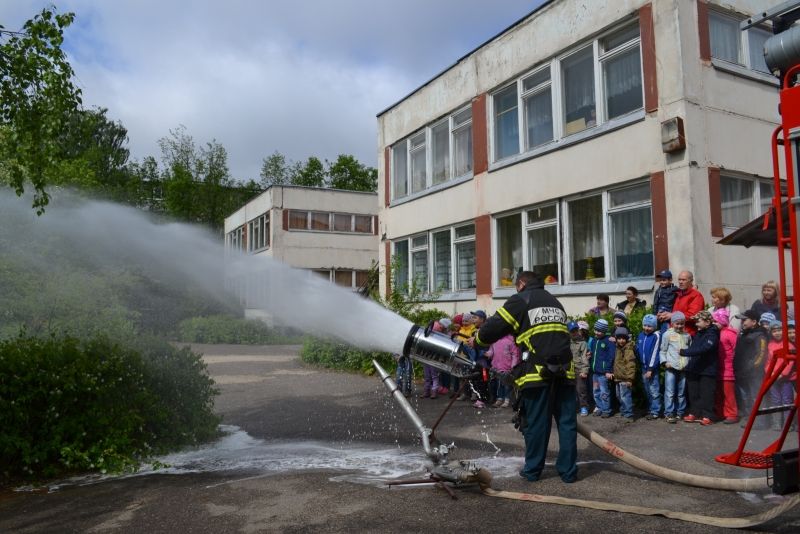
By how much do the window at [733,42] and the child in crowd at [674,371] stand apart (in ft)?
17.6

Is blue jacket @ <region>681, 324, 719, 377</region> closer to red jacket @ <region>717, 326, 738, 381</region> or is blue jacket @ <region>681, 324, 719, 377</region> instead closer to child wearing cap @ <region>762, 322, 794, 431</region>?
red jacket @ <region>717, 326, 738, 381</region>

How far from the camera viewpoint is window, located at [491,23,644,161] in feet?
38.8

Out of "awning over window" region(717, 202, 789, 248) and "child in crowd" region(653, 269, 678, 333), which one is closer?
"awning over window" region(717, 202, 789, 248)

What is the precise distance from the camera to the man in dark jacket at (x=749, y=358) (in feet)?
26.9

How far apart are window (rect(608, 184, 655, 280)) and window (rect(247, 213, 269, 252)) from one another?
24.5m

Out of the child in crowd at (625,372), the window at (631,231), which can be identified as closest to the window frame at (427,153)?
the window at (631,231)

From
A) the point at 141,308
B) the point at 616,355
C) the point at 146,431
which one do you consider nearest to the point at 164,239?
the point at 146,431

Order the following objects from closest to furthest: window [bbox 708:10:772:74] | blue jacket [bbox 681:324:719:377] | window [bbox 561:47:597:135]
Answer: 1. blue jacket [bbox 681:324:719:377]
2. window [bbox 708:10:772:74]
3. window [bbox 561:47:597:135]

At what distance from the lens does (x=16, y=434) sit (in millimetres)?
6605

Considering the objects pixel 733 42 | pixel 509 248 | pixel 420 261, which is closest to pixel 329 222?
pixel 420 261

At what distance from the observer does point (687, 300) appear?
948 cm

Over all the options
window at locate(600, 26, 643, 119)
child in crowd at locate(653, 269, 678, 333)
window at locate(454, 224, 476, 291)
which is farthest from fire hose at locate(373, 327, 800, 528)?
window at locate(454, 224, 476, 291)

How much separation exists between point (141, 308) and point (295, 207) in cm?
1380

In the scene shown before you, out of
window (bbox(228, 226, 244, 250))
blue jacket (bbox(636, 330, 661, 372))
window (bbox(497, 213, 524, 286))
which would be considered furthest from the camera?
window (bbox(228, 226, 244, 250))
